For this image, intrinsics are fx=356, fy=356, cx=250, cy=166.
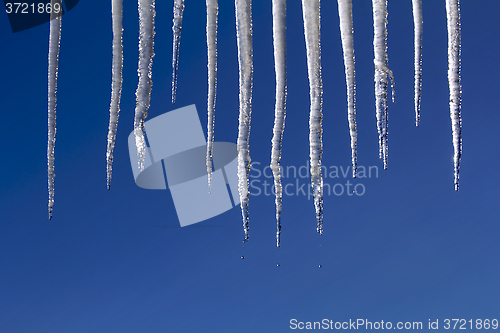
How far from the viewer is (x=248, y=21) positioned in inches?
20.0

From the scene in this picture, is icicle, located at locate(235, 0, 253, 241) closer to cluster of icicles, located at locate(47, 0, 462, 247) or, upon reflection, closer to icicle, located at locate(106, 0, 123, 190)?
cluster of icicles, located at locate(47, 0, 462, 247)

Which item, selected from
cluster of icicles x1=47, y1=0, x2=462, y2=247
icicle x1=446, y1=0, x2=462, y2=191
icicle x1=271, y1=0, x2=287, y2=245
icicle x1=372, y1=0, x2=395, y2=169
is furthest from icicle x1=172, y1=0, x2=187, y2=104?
icicle x1=446, y1=0, x2=462, y2=191

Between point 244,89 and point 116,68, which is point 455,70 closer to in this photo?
point 244,89

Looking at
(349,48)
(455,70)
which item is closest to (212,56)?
(349,48)

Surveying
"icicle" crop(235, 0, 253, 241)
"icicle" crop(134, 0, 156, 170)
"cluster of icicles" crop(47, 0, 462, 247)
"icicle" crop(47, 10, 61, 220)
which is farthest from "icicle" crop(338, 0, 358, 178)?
"icicle" crop(47, 10, 61, 220)

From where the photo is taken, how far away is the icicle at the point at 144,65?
495mm

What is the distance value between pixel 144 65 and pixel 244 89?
143 millimetres

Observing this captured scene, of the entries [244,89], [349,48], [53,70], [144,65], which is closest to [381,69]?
[349,48]

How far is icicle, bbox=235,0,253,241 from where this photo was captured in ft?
1.66

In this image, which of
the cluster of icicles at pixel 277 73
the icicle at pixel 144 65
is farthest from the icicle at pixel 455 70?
the icicle at pixel 144 65

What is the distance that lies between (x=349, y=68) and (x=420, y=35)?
147 mm

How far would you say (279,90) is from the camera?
495 millimetres

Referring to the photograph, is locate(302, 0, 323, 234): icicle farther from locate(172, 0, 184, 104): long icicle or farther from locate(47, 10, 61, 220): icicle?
locate(47, 10, 61, 220): icicle

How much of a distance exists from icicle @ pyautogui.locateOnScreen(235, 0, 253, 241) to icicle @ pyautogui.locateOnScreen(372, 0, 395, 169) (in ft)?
0.59
